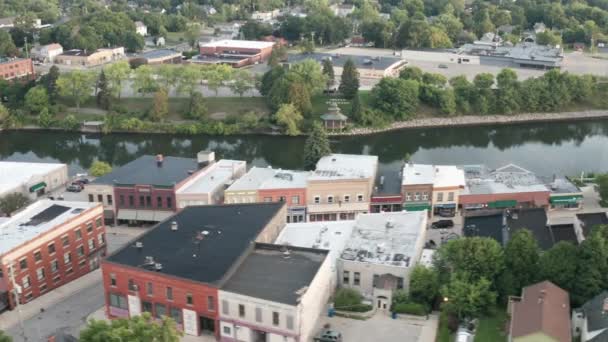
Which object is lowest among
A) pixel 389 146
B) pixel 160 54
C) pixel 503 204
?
pixel 389 146

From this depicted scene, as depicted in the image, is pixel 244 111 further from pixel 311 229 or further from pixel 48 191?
pixel 311 229

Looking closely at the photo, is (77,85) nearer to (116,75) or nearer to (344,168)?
(116,75)

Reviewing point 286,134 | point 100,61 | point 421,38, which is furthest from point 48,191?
point 421,38

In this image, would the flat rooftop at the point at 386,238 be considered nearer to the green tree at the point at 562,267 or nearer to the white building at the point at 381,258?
the white building at the point at 381,258

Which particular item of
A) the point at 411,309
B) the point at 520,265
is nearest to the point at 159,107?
the point at 411,309

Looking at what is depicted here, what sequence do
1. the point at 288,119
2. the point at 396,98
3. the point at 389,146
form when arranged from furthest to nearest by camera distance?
the point at 396,98
the point at 288,119
the point at 389,146

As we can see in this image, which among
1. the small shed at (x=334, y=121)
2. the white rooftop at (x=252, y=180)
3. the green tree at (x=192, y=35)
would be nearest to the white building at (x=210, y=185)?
the white rooftop at (x=252, y=180)
